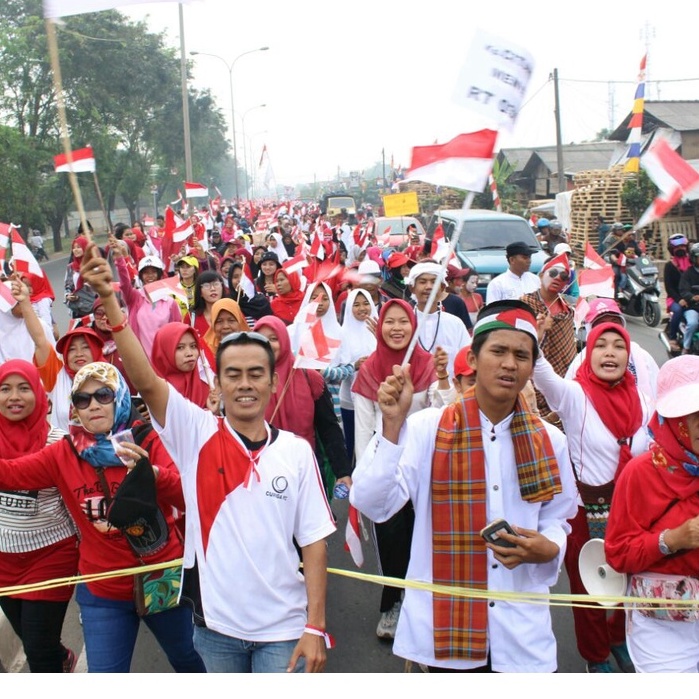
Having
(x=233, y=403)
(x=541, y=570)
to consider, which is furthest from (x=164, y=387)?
(x=541, y=570)

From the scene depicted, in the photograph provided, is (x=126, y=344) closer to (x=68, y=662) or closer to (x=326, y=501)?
(x=326, y=501)

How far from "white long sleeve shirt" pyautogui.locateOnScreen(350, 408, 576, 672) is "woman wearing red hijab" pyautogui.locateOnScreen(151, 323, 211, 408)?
6.56 feet

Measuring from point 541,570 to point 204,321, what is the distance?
4.60 metres

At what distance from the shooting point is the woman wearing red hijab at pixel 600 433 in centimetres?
368

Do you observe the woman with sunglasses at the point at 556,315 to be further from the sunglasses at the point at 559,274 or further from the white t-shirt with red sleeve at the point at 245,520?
the white t-shirt with red sleeve at the point at 245,520

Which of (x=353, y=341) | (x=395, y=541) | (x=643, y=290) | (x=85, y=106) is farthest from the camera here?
(x=85, y=106)

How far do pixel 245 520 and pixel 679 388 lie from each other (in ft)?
4.81

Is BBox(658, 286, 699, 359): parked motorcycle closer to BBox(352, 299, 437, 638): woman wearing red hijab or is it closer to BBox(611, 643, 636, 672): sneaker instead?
BBox(352, 299, 437, 638): woman wearing red hijab

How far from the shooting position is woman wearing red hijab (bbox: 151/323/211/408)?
14.1 ft

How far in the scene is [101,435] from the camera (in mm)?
3025

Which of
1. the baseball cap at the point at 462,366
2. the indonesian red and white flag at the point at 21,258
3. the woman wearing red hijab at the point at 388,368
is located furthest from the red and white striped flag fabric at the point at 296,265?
the baseball cap at the point at 462,366

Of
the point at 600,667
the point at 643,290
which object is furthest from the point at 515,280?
the point at 643,290

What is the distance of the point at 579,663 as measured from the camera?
387 centimetres

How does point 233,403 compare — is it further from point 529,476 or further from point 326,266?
point 326,266
